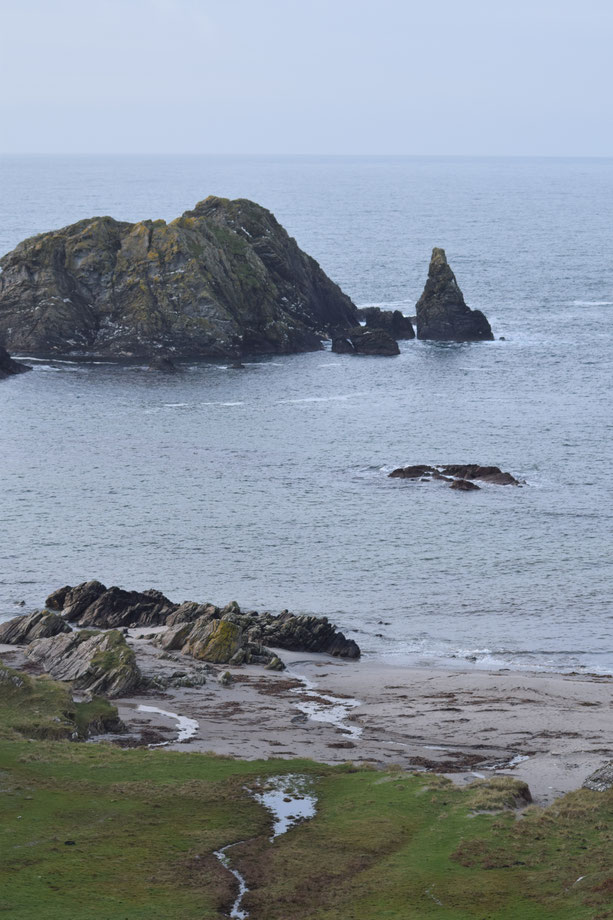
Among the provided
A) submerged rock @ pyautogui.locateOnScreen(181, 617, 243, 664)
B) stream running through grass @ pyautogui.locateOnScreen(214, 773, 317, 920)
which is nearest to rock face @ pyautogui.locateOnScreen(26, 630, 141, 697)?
submerged rock @ pyautogui.locateOnScreen(181, 617, 243, 664)

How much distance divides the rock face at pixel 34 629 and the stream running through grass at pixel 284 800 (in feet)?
89.7

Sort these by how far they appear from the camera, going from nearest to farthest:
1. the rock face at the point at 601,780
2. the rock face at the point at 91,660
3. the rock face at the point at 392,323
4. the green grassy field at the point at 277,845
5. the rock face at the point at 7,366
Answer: the green grassy field at the point at 277,845 → the rock face at the point at 601,780 → the rock face at the point at 91,660 → the rock face at the point at 7,366 → the rock face at the point at 392,323

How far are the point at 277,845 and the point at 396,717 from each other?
1873 cm

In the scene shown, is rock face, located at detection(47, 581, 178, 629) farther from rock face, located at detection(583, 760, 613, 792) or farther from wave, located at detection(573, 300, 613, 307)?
wave, located at detection(573, 300, 613, 307)

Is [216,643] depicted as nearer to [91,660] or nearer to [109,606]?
[91,660]

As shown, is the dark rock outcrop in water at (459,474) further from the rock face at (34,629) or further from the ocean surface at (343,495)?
the rock face at (34,629)

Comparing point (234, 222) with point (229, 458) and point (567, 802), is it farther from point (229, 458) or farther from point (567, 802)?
point (567, 802)

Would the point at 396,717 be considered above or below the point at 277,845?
below

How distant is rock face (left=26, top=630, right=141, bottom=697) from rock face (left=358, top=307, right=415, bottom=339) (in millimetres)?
104724

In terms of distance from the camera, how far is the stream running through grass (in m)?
40.1

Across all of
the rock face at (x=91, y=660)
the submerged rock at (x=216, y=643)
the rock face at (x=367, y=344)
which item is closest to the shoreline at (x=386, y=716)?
the submerged rock at (x=216, y=643)

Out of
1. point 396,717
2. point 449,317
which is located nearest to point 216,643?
point 396,717

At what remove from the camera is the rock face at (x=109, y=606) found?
73.2m

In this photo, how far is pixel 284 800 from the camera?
140ft
